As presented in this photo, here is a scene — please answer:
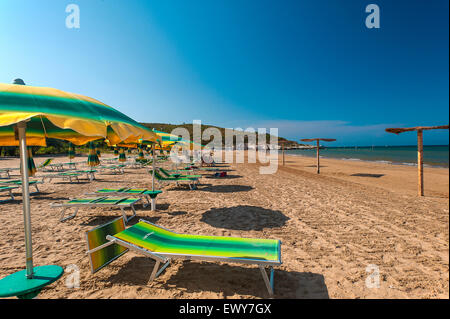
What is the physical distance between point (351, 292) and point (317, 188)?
618cm

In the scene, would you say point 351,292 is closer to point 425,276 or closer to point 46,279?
point 425,276

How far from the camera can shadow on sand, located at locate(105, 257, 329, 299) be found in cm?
246

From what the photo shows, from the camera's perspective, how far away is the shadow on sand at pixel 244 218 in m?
4.50

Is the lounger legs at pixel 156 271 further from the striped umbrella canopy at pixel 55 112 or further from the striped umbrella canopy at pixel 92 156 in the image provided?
the striped umbrella canopy at pixel 92 156

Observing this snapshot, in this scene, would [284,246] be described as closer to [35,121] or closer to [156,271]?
[156,271]

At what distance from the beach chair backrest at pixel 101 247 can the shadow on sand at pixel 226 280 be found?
214 mm

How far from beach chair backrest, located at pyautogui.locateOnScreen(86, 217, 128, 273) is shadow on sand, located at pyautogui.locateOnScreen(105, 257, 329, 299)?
8.4 inches

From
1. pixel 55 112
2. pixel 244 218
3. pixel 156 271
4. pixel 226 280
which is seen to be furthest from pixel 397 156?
pixel 55 112

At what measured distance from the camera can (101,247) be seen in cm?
268

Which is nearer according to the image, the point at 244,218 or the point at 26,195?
the point at 26,195

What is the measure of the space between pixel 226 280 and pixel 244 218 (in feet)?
7.54

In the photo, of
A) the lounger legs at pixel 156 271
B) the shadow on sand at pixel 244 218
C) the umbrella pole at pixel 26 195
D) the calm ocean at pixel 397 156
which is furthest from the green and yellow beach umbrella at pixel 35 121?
the calm ocean at pixel 397 156

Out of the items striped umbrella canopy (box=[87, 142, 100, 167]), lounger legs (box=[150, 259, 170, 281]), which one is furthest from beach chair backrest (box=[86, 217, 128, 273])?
striped umbrella canopy (box=[87, 142, 100, 167])
